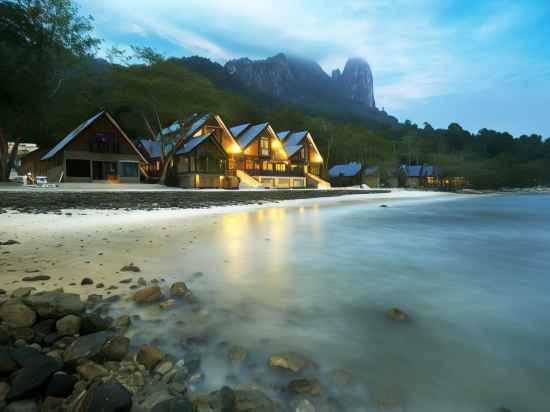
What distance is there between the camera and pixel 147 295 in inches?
143

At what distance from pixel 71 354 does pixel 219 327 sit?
4.09ft

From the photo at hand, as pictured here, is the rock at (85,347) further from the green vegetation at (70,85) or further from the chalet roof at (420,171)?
the chalet roof at (420,171)

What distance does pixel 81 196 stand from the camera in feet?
52.1

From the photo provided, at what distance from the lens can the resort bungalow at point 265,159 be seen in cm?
4353

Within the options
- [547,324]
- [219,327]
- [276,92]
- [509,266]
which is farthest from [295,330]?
[276,92]

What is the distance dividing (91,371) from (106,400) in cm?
57

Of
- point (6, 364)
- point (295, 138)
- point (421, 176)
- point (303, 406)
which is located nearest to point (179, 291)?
point (6, 364)

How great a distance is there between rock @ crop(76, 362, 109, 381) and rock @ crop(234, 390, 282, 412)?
3.35ft

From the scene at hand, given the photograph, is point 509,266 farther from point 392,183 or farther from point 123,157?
point 392,183

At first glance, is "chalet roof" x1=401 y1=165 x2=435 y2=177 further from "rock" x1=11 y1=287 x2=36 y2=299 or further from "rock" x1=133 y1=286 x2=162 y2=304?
"rock" x1=11 y1=287 x2=36 y2=299

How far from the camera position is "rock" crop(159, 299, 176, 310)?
3.44m

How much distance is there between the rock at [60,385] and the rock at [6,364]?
0.34 metres

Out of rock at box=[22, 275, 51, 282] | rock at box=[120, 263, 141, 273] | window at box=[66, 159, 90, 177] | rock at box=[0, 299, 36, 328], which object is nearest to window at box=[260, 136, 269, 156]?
window at box=[66, 159, 90, 177]

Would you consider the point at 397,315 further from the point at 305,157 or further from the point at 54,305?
the point at 305,157
